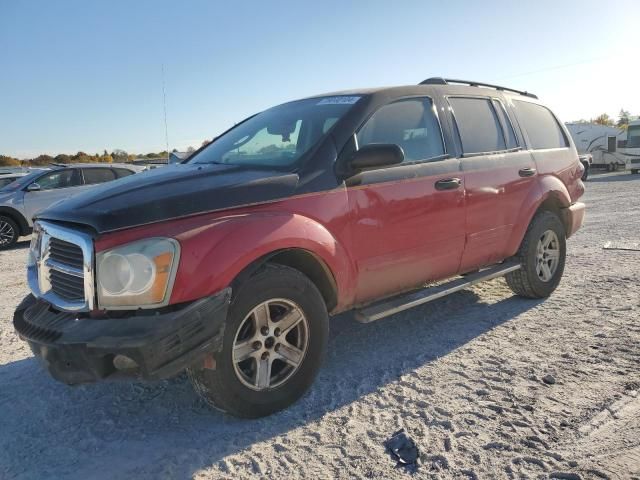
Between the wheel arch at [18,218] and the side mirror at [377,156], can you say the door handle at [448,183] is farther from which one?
the wheel arch at [18,218]

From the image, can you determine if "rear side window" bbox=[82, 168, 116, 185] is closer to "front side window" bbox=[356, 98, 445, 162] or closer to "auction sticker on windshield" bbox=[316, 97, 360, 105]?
"auction sticker on windshield" bbox=[316, 97, 360, 105]

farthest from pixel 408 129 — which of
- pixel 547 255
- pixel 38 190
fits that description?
pixel 38 190

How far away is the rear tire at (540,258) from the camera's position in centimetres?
495

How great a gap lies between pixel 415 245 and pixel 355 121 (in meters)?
Result: 1.02

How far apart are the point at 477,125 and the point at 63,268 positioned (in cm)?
352

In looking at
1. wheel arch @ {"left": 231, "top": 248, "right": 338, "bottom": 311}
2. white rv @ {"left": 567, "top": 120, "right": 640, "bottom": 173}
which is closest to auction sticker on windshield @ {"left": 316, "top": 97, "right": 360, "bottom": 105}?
wheel arch @ {"left": 231, "top": 248, "right": 338, "bottom": 311}

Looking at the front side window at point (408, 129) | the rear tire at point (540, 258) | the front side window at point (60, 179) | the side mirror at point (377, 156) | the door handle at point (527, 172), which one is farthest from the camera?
the front side window at point (60, 179)

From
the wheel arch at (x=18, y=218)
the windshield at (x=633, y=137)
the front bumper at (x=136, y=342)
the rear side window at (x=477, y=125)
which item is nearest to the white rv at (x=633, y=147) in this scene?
the windshield at (x=633, y=137)

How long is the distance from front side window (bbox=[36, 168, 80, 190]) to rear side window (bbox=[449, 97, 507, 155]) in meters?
9.80

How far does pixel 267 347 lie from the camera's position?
3031 mm

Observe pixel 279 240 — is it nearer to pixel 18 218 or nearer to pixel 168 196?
pixel 168 196

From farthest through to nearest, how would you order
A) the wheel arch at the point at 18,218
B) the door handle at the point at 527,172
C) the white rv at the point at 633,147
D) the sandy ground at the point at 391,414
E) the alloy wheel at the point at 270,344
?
the white rv at the point at 633,147, the wheel arch at the point at 18,218, the door handle at the point at 527,172, the alloy wheel at the point at 270,344, the sandy ground at the point at 391,414

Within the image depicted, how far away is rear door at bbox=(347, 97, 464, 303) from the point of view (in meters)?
3.50

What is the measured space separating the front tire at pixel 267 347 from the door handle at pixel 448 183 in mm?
1412
